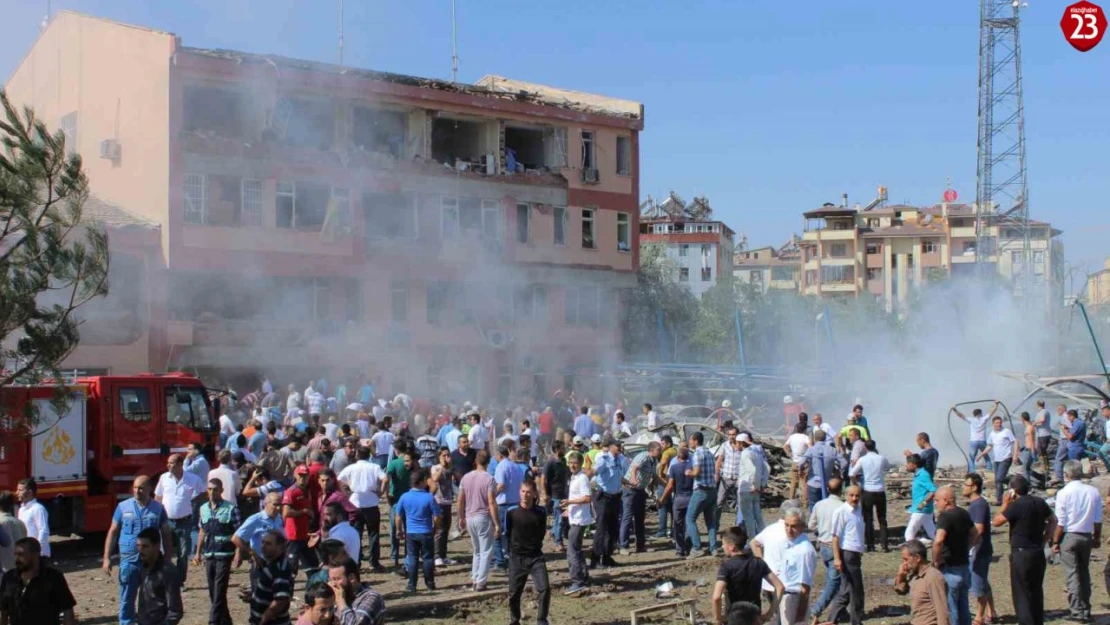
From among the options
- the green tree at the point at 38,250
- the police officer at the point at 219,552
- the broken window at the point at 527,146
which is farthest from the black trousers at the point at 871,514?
the broken window at the point at 527,146

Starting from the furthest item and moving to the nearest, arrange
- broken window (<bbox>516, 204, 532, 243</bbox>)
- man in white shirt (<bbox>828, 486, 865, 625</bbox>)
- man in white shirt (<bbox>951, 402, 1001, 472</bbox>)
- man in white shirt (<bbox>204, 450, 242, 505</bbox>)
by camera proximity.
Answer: broken window (<bbox>516, 204, 532, 243</bbox>) → man in white shirt (<bbox>951, 402, 1001, 472</bbox>) → man in white shirt (<bbox>204, 450, 242, 505</bbox>) → man in white shirt (<bbox>828, 486, 865, 625</bbox>)

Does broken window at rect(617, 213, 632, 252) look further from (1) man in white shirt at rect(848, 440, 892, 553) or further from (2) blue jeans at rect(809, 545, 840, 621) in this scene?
(2) blue jeans at rect(809, 545, 840, 621)

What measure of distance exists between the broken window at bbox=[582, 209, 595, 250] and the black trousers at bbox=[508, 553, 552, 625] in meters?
30.3

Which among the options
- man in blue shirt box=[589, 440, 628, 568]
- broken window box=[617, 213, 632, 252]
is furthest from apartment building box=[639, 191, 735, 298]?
man in blue shirt box=[589, 440, 628, 568]

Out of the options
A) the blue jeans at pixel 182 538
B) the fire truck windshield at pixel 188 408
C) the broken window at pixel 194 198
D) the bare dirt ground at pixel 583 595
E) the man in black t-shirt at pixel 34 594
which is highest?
the broken window at pixel 194 198

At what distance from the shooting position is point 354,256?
114 ft

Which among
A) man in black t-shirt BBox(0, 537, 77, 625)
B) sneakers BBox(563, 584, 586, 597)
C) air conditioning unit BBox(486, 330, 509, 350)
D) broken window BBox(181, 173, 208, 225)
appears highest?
broken window BBox(181, 173, 208, 225)

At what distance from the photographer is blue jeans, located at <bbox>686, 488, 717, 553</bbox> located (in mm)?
15000

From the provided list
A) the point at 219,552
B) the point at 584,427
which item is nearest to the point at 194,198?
the point at 584,427

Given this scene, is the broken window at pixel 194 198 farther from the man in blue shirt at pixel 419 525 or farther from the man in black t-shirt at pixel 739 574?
the man in black t-shirt at pixel 739 574

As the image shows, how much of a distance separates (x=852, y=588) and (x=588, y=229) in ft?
101

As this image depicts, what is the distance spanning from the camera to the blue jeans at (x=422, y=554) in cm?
1265

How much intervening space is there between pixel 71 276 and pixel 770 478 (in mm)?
13212

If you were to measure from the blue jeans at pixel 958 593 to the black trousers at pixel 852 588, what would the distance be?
41.7 inches
